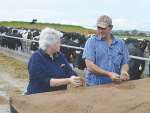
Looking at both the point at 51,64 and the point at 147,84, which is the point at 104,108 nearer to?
the point at 147,84

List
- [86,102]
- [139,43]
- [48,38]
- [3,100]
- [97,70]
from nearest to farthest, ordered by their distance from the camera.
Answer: [86,102], [48,38], [97,70], [3,100], [139,43]

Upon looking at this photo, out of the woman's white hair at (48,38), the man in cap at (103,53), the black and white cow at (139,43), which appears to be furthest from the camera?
the black and white cow at (139,43)

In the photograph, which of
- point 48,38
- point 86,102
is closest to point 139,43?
point 48,38

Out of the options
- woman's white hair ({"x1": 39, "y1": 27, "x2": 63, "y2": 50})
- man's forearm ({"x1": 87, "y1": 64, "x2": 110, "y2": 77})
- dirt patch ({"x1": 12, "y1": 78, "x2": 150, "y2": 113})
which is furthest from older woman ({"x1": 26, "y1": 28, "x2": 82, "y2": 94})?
dirt patch ({"x1": 12, "y1": 78, "x2": 150, "y2": 113})

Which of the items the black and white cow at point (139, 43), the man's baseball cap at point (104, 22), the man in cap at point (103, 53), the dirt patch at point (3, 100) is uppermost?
the man's baseball cap at point (104, 22)

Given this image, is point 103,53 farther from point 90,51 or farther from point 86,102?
point 86,102

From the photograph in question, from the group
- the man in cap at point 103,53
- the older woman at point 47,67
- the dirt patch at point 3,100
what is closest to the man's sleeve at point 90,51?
the man in cap at point 103,53

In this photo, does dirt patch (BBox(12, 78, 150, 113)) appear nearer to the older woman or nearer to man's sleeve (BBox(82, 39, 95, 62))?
the older woman

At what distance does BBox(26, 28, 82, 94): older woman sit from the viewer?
2.32 metres

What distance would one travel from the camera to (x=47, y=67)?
2.42 m

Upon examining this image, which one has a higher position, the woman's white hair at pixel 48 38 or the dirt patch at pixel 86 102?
the woman's white hair at pixel 48 38

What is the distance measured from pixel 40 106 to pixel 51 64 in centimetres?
97

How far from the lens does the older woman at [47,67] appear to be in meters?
2.32

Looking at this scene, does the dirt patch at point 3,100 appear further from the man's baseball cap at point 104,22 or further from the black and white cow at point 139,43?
the black and white cow at point 139,43
